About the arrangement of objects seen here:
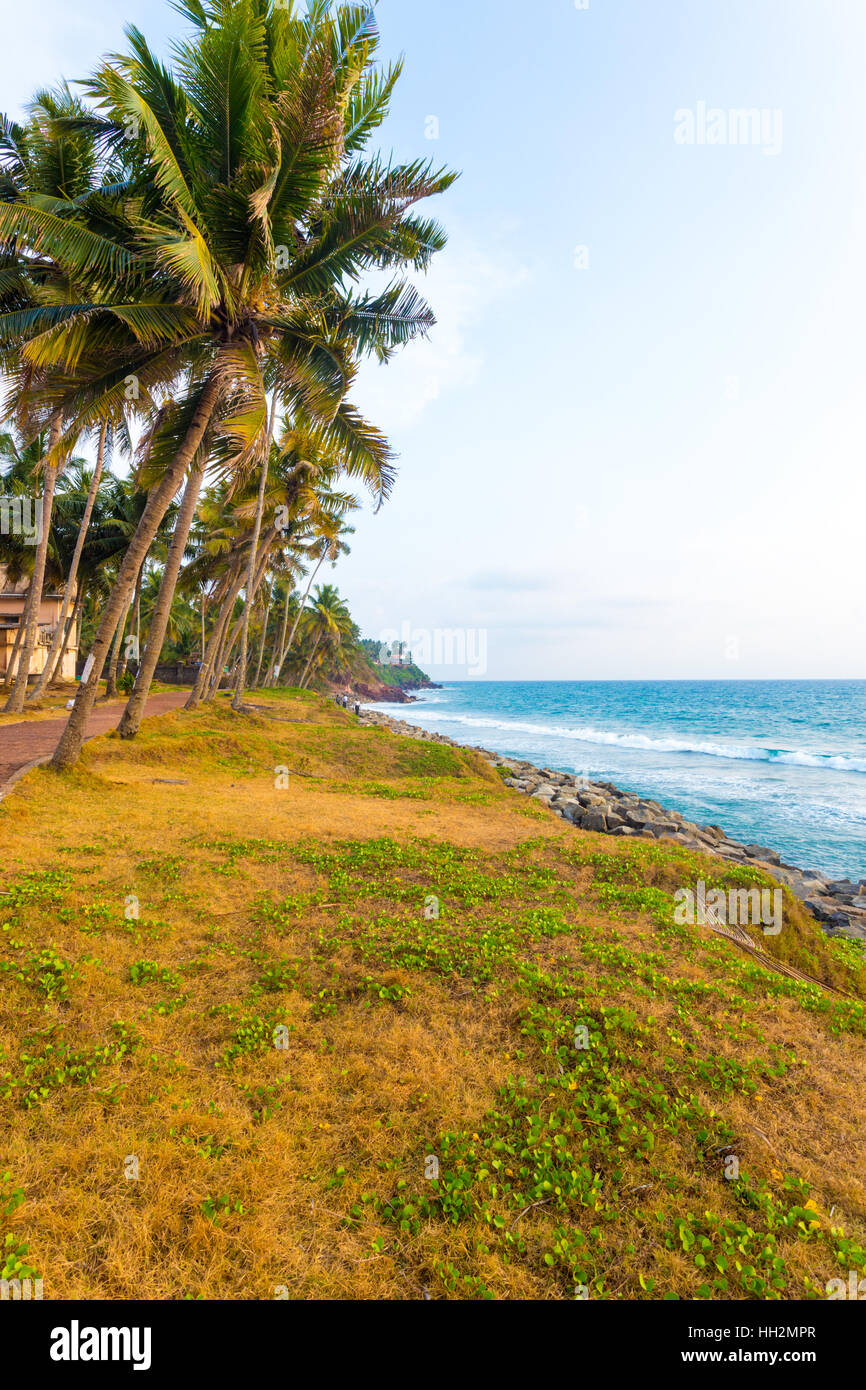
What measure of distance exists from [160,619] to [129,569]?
3273 mm

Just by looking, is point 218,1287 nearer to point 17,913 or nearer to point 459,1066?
point 459,1066

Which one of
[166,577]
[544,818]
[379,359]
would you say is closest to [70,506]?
[166,577]

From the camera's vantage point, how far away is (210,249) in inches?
397

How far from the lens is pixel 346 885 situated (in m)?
8.03

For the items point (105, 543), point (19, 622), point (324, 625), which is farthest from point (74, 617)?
point (324, 625)

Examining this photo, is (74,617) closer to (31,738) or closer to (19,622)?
(19,622)

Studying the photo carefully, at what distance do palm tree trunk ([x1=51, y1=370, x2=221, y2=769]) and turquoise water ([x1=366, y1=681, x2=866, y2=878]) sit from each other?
18968 millimetres

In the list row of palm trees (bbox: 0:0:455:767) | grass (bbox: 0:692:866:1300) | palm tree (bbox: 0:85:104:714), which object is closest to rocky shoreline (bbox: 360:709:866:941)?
grass (bbox: 0:692:866:1300)

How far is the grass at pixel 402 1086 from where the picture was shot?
121 inches

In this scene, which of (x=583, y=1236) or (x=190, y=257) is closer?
(x=583, y=1236)

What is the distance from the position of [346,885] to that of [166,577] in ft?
34.8

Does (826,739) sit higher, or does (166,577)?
(166,577)

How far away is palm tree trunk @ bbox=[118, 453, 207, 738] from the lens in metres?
14.3

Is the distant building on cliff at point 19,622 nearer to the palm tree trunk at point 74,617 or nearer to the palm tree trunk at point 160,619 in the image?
the palm tree trunk at point 74,617
